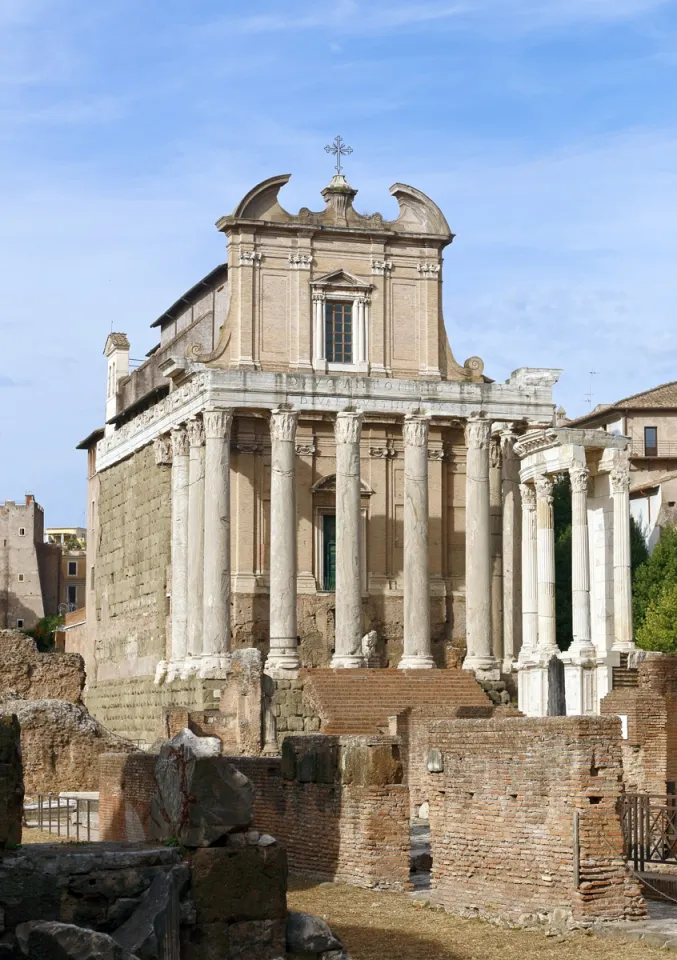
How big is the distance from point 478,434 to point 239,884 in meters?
29.1

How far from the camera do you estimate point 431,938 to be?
1477 centimetres

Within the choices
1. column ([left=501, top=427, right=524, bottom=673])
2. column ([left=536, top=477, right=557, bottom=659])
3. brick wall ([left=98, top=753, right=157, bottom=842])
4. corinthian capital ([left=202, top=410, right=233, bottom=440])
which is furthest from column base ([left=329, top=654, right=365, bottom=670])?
brick wall ([left=98, top=753, right=157, bottom=842])

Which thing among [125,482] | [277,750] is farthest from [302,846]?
[125,482]

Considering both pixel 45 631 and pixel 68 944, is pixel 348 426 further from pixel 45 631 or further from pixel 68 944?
pixel 45 631

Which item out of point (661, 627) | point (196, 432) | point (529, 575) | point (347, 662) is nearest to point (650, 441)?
point (661, 627)

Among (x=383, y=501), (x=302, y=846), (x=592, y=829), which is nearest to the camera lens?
(x=592, y=829)

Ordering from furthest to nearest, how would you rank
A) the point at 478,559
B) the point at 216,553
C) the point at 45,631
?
1. the point at 45,631
2. the point at 478,559
3. the point at 216,553

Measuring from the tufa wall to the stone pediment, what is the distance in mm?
16667

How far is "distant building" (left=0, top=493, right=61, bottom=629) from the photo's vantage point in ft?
324

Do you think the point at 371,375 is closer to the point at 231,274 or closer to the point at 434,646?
the point at 231,274

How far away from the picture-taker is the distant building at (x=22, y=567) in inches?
3890

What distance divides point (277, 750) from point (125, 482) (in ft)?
57.0

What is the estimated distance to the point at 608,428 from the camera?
65438 millimetres

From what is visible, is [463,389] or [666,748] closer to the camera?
[666,748]
